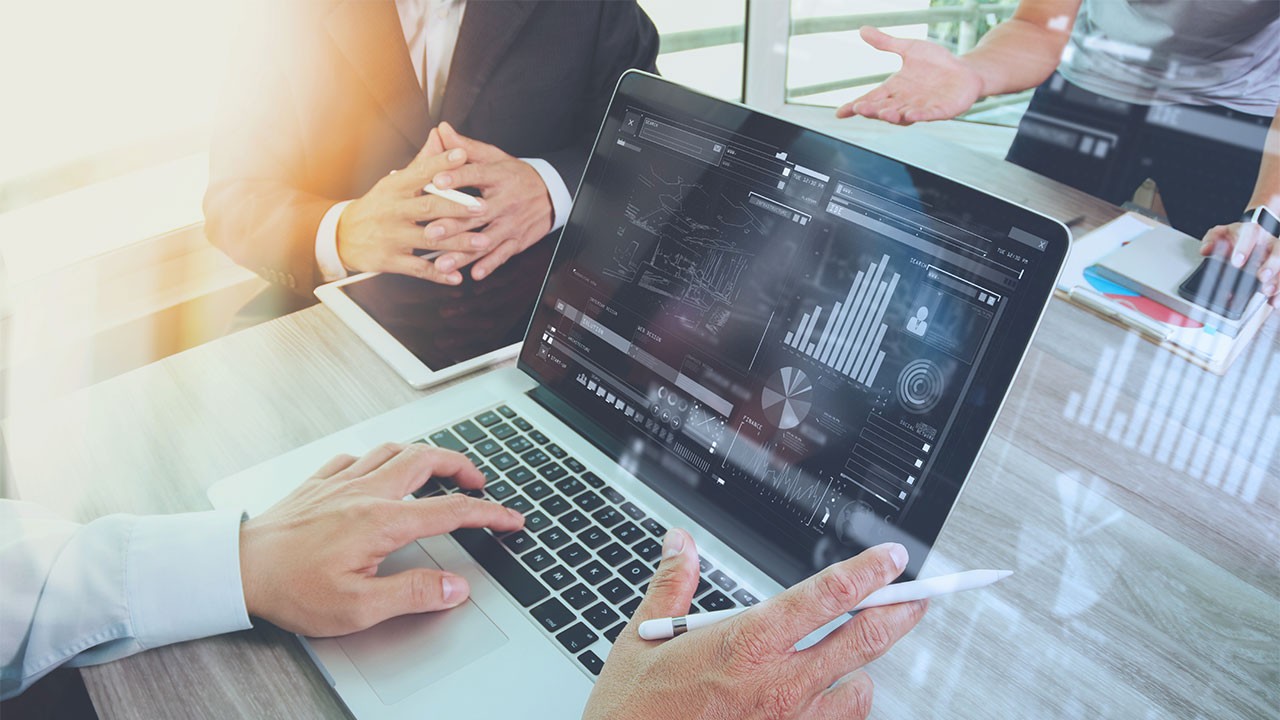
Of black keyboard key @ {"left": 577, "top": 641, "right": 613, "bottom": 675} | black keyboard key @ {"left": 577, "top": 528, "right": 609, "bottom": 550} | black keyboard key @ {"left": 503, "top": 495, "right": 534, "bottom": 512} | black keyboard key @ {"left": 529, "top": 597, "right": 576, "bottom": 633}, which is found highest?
black keyboard key @ {"left": 577, "top": 528, "right": 609, "bottom": 550}

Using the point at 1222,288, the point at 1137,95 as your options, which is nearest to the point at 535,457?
the point at 1222,288

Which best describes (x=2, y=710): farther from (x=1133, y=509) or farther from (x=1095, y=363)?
(x=1095, y=363)

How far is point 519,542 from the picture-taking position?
25.7 inches

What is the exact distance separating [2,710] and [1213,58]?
6.06 feet

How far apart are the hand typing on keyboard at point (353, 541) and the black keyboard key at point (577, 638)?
0.09 m

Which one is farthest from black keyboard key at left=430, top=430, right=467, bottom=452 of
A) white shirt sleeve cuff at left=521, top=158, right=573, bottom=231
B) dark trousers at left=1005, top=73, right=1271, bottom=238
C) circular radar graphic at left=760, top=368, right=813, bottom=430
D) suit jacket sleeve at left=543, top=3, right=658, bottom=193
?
dark trousers at left=1005, top=73, right=1271, bottom=238

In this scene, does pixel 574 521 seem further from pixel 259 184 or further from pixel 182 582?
pixel 259 184

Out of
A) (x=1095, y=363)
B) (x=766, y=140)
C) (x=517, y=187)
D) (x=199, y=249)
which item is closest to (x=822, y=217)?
(x=766, y=140)

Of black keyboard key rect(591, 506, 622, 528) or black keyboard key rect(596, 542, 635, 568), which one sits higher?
black keyboard key rect(591, 506, 622, 528)

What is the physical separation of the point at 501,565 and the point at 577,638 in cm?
10

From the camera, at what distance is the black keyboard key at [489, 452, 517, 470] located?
735 mm

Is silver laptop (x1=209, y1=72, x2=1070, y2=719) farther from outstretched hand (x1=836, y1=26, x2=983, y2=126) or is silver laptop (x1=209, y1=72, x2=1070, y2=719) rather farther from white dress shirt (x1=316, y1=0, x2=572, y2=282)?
outstretched hand (x1=836, y1=26, x2=983, y2=126)

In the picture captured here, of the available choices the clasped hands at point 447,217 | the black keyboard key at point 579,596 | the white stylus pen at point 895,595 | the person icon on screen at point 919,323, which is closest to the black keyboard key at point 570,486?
the black keyboard key at point 579,596

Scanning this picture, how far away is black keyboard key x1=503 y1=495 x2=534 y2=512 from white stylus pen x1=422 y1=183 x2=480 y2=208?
63 centimetres
